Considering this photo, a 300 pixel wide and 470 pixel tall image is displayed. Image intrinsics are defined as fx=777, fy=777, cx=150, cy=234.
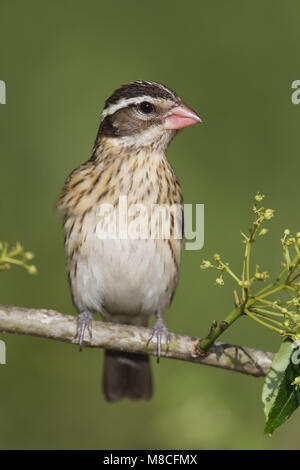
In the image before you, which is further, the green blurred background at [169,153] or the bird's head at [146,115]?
the green blurred background at [169,153]

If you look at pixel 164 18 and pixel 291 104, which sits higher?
pixel 164 18

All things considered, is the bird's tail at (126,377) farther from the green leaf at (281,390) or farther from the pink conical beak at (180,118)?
the green leaf at (281,390)

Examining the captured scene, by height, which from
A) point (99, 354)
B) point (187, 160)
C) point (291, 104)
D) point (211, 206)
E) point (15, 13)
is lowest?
point (99, 354)

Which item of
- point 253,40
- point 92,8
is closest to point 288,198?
point 253,40

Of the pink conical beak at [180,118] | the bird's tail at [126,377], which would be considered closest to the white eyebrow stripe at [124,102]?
the pink conical beak at [180,118]

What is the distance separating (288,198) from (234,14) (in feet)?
6.36

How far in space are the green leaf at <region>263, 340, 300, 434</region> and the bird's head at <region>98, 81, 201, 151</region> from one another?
76.5 inches

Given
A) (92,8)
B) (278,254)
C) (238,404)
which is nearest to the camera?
(238,404)

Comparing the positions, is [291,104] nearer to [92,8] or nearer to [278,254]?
[278,254]

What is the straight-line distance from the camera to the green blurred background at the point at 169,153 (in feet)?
17.6

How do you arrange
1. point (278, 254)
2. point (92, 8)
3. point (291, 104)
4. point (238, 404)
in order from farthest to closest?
point (92, 8) → point (291, 104) → point (278, 254) → point (238, 404)

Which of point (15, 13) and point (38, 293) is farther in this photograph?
point (15, 13)

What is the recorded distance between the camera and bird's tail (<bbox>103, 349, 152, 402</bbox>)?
5.58m

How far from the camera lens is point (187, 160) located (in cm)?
607
